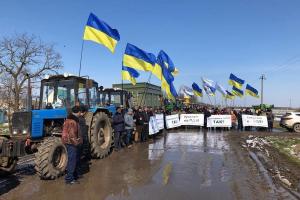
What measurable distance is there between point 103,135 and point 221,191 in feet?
20.2

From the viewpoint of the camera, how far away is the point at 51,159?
372 inches

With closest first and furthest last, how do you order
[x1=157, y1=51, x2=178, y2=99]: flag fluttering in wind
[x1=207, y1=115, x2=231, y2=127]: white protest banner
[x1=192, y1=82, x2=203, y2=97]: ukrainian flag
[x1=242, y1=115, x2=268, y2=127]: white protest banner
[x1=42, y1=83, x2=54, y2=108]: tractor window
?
[x1=42, y1=83, x2=54, y2=108]: tractor window → [x1=157, y1=51, x2=178, y2=99]: flag fluttering in wind → [x1=207, y1=115, x2=231, y2=127]: white protest banner → [x1=242, y1=115, x2=268, y2=127]: white protest banner → [x1=192, y1=82, x2=203, y2=97]: ukrainian flag

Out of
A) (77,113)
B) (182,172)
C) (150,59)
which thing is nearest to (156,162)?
(182,172)

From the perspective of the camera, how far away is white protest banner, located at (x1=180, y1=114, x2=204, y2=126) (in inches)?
1135

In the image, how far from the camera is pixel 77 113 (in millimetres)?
9781

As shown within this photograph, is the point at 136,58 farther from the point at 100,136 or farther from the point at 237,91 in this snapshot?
the point at 237,91

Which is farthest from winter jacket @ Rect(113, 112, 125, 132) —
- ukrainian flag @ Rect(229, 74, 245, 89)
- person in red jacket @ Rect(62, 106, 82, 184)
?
ukrainian flag @ Rect(229, 74, 245, 89)

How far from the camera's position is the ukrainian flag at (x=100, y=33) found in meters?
14.6

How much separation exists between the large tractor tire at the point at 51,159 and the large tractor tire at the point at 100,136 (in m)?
2.41

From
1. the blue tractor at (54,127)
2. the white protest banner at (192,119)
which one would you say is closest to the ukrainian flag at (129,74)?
the blue tractor at (54,127)

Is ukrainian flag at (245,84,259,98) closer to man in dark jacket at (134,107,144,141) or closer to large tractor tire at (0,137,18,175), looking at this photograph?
man in dark jacket at (134,107,144,141)

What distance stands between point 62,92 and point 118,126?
338cm

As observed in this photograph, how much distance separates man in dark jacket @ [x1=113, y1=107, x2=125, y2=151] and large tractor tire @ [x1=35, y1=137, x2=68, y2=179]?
198 inches

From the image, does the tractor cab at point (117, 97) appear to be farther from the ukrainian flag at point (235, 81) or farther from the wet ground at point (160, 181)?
the ukrainian flag at point (235, 81)
